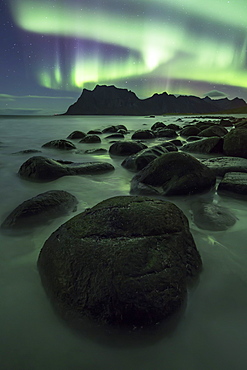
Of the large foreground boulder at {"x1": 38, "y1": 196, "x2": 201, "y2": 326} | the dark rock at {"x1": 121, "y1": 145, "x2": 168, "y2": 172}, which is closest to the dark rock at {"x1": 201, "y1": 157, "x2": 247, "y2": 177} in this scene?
the dark rock at {"x1": 121, "y1": 145, "x2": 168, "y2": 172}

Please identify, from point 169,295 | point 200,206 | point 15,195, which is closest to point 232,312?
point 169,295

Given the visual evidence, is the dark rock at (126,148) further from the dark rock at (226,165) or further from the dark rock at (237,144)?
the dark rock at (226,165)

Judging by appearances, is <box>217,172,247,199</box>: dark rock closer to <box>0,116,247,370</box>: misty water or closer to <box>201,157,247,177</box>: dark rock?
<box>201,157,247,177</box>: dark rock

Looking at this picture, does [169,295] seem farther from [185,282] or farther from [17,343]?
[17,343]

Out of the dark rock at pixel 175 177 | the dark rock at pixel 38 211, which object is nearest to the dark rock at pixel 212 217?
the dark rock at pixel 175 177

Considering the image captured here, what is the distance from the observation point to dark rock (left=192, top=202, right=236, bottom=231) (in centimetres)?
217

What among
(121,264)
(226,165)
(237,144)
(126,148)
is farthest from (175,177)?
(126,148)

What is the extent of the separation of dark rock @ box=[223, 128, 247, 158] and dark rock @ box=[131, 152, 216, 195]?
8.29 feet

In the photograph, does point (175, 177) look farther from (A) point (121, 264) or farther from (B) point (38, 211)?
(A) point (121, 264)

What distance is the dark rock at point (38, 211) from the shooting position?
2.23m

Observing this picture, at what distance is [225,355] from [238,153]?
5025 millimetres

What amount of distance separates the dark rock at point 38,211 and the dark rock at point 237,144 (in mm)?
4269

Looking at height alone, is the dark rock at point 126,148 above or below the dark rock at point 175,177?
below

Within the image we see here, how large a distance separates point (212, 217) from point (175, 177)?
3.02 ft
